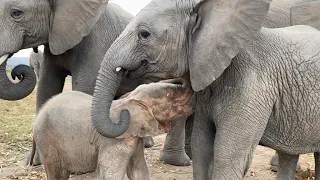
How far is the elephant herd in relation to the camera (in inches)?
97.0

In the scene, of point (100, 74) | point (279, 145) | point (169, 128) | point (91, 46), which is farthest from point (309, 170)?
point (100, 74)

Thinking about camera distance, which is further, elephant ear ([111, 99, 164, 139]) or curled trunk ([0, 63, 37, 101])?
curled trunk ([0, 63, 37, 101])

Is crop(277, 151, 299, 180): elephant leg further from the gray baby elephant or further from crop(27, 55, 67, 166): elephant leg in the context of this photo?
crop(27, 55, 67, 166): elephant leg

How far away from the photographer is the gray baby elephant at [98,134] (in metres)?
2.71

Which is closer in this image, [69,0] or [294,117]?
[294,117]

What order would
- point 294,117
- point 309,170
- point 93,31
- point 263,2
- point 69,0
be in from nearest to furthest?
point 263,2 < point 294,117 < point 69,0 < point 93,31 < point 309,170

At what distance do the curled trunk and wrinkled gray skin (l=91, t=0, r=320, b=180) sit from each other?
95cm

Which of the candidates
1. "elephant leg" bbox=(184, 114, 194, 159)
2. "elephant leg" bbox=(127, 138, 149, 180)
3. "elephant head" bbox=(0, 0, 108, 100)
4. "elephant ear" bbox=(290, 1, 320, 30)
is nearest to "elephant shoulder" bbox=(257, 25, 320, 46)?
"elephant ear" bbox=(290, 1, 320, 30)

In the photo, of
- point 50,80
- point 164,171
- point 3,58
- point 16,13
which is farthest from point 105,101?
point 164,171

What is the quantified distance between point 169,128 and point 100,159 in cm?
41

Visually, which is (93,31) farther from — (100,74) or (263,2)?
(263,2)

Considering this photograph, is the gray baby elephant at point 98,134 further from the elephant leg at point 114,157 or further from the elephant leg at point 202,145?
the elephant leg at point 202,145

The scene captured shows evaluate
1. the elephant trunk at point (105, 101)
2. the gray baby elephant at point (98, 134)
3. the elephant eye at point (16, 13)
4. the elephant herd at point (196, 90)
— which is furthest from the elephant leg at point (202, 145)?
the elephant eye at point (16, 13)

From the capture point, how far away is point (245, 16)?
244 cm
